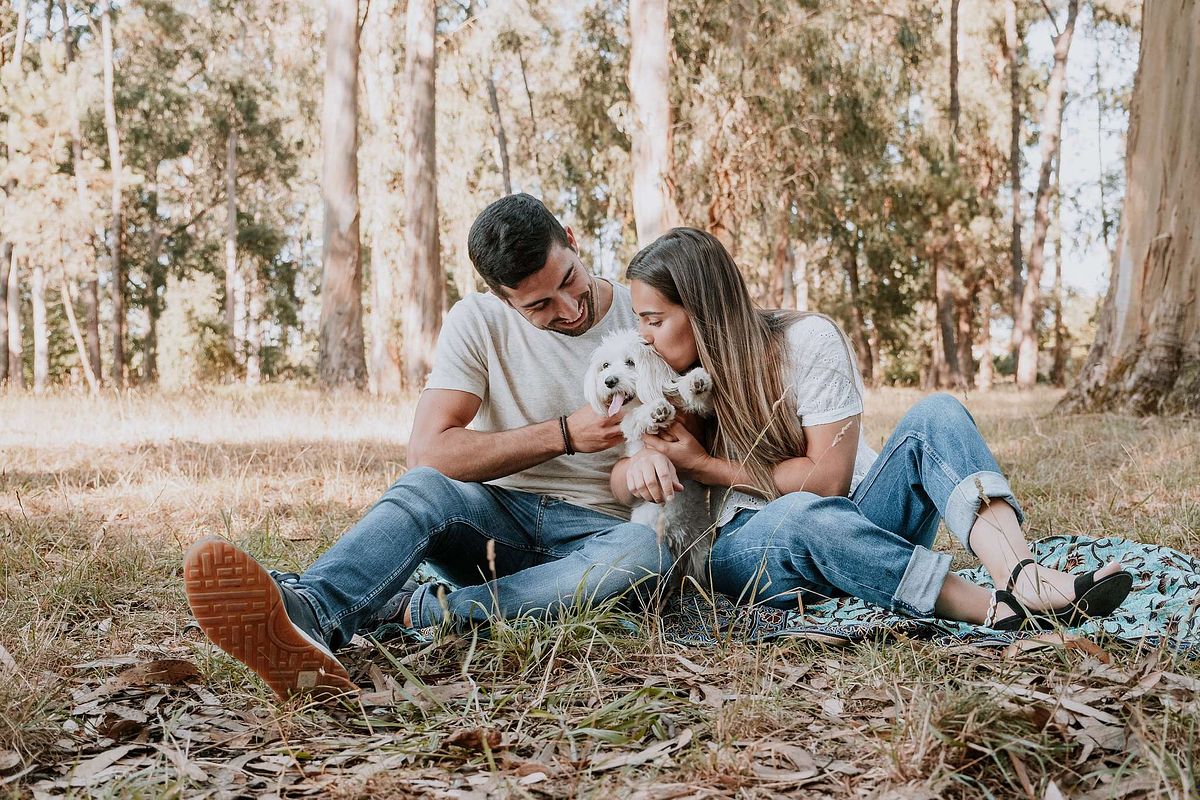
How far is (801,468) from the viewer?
289cm

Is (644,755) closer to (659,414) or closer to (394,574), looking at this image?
(394,574)

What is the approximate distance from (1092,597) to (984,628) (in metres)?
0.28

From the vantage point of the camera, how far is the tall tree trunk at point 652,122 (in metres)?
9.37

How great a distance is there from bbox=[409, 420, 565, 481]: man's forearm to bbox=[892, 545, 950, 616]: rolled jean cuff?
1077 mm

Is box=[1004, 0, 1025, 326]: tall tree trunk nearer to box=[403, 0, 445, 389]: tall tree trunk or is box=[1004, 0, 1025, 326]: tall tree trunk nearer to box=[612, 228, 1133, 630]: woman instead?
box=[403, 0, 445, 389]: tall tree trunk

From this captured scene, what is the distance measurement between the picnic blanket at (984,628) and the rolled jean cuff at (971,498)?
0.87 feet

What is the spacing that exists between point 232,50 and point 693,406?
2530 centimetres

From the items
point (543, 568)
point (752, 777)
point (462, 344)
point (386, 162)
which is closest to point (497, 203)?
point (462, 344)

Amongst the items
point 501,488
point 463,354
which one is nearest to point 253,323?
point 463,354

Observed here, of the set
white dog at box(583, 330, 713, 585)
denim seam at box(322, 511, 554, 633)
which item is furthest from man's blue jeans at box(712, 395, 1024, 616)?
denim seam at box(322, 511, 554, 633)

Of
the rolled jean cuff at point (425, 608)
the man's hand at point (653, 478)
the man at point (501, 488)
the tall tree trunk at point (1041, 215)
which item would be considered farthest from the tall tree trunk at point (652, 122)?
the tall tree trunk at point (1041, 215)

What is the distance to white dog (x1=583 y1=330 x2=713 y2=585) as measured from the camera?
2.86 meters

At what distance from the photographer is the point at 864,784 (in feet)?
5.54

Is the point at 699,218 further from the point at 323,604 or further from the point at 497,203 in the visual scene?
the point at 323,604
